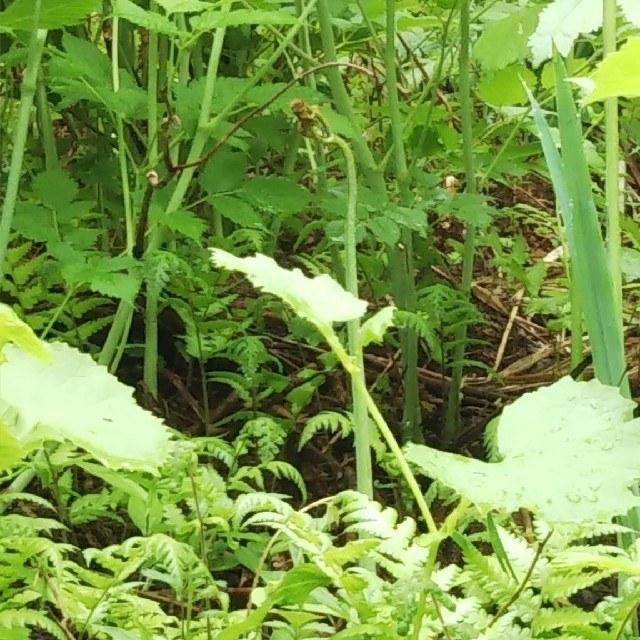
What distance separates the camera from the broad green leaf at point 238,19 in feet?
2.79

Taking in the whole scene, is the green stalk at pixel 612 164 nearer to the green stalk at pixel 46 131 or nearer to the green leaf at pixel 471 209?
the green leaf at pixel 471 209

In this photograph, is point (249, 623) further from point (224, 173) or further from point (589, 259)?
point (224, 173)

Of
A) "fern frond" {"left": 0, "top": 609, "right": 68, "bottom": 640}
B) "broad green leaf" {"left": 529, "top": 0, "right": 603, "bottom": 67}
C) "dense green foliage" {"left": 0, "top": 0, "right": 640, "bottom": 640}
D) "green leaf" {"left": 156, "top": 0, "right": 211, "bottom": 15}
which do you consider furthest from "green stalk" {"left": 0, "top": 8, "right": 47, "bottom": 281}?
"broad green leaf" {"left": 529, "top": 0, "right": 603, "bottom": 67}

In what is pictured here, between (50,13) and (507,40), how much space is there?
498mm

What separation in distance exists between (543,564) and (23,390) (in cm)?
29

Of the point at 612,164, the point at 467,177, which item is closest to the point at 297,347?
the point at 467,177

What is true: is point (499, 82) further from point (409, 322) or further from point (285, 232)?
point (285, 232)

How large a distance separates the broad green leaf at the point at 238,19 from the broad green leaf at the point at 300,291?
47 cm

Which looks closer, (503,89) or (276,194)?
(276,194)

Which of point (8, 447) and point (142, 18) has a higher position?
point (142, 18)

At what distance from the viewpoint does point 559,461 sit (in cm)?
40

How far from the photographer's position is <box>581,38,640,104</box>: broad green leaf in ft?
1.38

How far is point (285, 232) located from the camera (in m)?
1.59

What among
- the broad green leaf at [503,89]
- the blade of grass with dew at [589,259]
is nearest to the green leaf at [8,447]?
the blade of grass with dew at [589,259]
